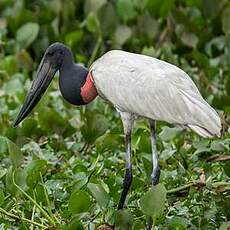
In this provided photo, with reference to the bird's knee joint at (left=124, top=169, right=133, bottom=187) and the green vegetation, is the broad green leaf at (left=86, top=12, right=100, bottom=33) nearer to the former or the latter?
the green vegetation

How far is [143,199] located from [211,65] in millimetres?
3205

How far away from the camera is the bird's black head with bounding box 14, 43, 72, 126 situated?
207 inches

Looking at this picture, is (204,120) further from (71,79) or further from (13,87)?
(13,87)

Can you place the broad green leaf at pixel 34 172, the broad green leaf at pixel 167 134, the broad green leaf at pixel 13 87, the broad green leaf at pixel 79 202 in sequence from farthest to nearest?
the broad green leaf at pixel 13 87, the broad green leaf at pixel 167 134, the broad green leaf at pixel 34 172, the broad green leaf at pixel 79 202

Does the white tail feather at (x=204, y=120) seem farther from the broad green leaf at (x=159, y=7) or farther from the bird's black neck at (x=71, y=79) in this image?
the broad green leaf at (x=159, y=7)

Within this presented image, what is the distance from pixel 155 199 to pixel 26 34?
12.5 feet

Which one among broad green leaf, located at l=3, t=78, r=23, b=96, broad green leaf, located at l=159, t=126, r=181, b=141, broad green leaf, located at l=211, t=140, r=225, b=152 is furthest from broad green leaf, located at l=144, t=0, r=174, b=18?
broad green leaf, located at l=211, t=140, r=225, b=152

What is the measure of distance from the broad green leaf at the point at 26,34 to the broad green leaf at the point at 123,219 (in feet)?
11.7

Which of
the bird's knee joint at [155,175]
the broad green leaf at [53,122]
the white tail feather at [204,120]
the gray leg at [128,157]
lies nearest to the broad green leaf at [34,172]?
the gray leg at [128,157]

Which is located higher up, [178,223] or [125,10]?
[178,223]

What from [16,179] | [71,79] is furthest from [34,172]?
[71,79]

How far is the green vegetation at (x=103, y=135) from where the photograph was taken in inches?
190

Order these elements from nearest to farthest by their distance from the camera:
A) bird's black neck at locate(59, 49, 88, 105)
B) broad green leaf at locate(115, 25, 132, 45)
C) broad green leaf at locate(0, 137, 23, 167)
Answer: broad green leaf at locate(0, 137, 23, 167) < bird's black neck at locate(59, 49, 88, 105) < broad green leaf at locate(115, 25, 132, 45)

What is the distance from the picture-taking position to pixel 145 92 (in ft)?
15.9
